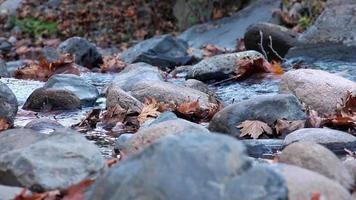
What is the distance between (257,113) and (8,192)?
6.99 ft

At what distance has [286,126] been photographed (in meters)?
4.45

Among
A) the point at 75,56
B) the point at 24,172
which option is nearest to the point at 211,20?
the point at 75,56

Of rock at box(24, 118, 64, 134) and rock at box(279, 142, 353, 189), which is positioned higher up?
rock at box(279, 142, 353, 189)

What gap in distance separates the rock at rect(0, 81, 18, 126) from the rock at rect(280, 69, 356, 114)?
205 cm

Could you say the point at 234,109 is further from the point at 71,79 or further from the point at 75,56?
the point at 75,56

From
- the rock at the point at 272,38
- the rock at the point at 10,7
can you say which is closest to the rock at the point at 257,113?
the rock at the point at 272,38

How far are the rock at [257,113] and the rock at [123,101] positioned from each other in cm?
93

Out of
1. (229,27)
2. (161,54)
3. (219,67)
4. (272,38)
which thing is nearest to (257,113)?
(219,67)

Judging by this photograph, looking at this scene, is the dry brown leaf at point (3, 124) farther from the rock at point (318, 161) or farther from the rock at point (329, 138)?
the rock at point (318, 161)

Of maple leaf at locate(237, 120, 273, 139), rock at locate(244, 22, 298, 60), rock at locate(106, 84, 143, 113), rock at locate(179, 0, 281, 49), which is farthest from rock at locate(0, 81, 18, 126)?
rock at locate(179, 0, 281, 49)

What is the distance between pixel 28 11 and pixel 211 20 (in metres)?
5.77

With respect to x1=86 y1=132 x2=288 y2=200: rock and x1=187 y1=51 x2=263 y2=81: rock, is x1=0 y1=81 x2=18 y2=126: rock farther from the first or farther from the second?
x1=86 y1=132 x2=288 y2=200: rock

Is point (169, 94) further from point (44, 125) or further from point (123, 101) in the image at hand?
point (44, 125)

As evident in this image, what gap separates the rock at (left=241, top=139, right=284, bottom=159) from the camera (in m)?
4.01
